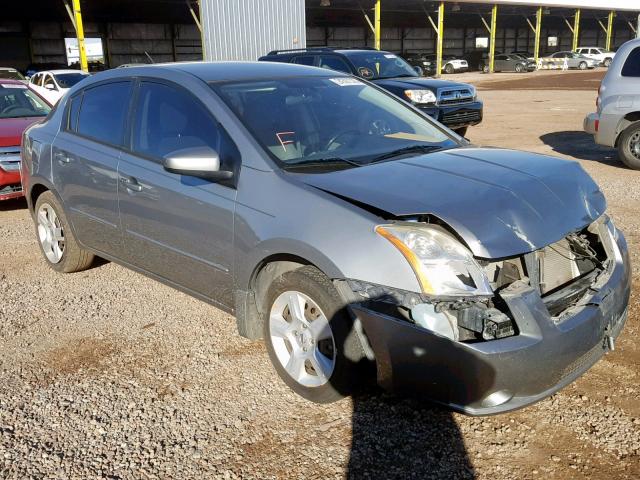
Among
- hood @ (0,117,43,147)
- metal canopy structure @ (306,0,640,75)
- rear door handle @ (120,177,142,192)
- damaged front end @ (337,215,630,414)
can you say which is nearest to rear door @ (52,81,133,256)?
rear door handle @ (120,177,142,192)

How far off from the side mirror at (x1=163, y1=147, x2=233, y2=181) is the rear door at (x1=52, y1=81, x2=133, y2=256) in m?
1.00

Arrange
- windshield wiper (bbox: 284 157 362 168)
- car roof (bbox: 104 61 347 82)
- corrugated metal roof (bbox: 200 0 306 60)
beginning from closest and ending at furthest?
windshield wiper (bbox: 284 157 362 168) < car roof (bbox: 104 61 347 82) < corrugated metal roof (bbox: 200 0 306 60)

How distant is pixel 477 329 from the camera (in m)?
2.70

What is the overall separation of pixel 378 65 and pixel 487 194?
10593mm

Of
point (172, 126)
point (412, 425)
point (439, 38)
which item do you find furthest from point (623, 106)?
point (439, 38)

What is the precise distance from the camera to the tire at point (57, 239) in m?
5.15

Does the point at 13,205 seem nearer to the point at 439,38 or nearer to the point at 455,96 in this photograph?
the point at 455,96

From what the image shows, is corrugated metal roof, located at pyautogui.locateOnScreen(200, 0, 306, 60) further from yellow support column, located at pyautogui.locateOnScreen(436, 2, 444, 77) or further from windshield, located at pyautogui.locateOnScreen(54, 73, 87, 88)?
yellow support column, located at pyautogui.locateOnScreen(436, 2, 444, 77)

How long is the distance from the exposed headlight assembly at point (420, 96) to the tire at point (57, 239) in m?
7.95

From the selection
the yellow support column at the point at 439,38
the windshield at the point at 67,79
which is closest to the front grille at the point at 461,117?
the windshield at the point at 67,79

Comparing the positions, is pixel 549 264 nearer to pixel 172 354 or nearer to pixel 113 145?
pixel 172 354

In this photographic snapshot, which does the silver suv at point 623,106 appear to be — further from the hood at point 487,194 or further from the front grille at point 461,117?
the hood at point 487,194

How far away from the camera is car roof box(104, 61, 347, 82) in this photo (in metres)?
4.06

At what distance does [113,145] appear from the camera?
14.4 ft
